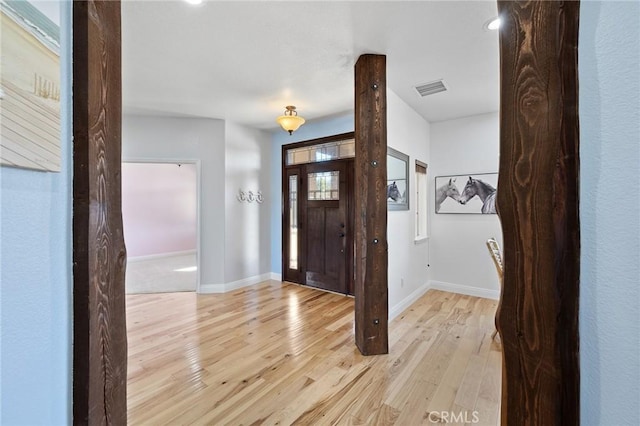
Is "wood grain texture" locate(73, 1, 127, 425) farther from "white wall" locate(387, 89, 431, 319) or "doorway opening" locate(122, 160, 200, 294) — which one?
"doorway opening" locate(122, 160, 200, 294)

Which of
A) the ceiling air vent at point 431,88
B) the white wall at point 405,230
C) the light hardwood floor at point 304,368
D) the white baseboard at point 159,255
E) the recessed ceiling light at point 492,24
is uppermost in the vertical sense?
the ceiling air vent at point 431,88

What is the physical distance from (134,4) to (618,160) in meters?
2.70

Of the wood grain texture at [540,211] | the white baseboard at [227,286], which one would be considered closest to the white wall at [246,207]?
the white baseboard at [227,286]

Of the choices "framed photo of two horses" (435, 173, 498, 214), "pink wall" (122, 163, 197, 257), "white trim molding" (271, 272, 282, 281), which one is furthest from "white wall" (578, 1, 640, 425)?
"pink wall" (122, 163, 197, 257)

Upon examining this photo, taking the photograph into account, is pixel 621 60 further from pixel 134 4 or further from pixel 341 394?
pixel 134 4

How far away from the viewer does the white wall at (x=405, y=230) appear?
10.8 ft

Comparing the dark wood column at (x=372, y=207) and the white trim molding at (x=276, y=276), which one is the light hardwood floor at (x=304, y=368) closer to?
the dark wood column at (x=372, y=207)

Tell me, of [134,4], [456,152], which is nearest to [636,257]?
[134,4]

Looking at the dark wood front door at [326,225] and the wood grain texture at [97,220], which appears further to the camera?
the dark wood front door at [326,225]

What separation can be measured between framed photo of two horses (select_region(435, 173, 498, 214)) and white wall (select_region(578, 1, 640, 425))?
3791 millimetres

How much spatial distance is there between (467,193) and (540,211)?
396cm

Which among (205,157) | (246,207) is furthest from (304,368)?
(205,157)

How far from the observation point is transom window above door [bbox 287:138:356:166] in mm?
4312

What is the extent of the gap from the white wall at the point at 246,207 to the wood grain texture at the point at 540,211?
4232 mm
